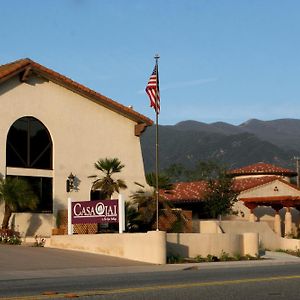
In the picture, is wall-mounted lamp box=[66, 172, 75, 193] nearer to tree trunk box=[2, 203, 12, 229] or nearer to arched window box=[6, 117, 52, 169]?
arched window box=[6, 117, 52, 169]

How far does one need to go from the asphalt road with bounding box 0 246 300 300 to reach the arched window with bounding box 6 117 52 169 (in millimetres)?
8171

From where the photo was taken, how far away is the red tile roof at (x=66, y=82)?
3388 centimetres

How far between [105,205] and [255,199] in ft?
65.5

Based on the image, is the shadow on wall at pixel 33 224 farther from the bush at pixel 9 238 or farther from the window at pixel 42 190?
the bush at pixel 9 238

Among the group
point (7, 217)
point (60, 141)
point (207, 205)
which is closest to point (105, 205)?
point (7, 217)

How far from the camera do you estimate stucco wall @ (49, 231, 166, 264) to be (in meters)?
27.6

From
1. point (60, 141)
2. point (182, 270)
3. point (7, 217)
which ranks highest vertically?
point (60, 141)

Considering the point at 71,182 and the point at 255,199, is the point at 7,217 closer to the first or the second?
the point at 71,182

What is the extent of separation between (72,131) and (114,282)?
20.0 meters

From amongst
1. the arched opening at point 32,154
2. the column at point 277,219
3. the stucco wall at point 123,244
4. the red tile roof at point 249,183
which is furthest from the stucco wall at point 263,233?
the stucco wall at point 123,244

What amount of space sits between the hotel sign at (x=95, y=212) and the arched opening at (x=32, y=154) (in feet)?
12.6

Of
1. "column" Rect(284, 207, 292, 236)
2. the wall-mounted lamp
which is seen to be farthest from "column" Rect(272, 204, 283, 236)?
the wall-mounted lamp

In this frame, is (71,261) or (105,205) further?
(105,205)

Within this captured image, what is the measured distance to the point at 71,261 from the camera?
25734 mm
